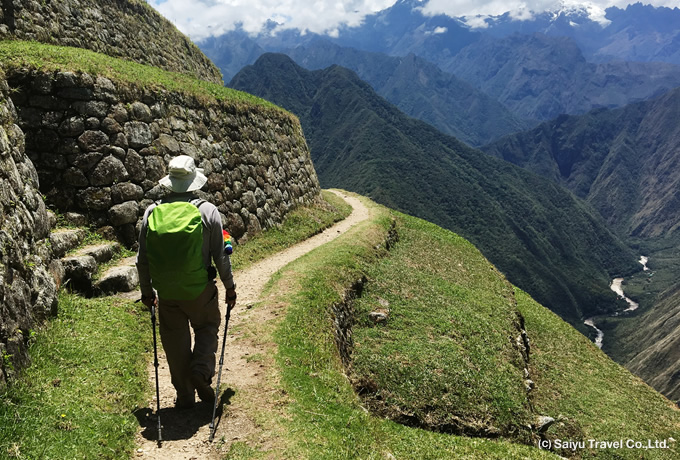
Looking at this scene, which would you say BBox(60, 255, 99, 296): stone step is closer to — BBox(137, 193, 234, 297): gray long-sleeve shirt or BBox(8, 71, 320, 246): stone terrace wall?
BBox(8, 71, 320, 246): stone terrace wall

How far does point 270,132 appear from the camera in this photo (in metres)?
29.4

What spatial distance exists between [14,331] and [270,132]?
77.9 feet

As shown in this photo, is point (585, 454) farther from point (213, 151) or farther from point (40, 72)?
point (40, 72)

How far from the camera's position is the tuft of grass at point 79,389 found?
6.09 meters

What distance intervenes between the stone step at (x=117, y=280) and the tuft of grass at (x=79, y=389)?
96 cm

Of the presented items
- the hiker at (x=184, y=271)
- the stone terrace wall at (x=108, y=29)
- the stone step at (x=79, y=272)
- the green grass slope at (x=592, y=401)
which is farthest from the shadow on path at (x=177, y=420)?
the stone terrace wall at (x=108, y=29)

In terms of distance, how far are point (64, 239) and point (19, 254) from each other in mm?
4824

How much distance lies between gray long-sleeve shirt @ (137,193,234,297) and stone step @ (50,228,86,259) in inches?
237

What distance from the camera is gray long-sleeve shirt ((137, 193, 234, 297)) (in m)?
7.38

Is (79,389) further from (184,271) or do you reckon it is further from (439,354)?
(439,354)

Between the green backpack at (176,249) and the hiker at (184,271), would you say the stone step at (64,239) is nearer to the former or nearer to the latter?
the hiker at (184,271)

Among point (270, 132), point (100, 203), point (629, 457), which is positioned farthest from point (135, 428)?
point (270, 132)

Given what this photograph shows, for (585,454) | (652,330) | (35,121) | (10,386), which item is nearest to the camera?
(10,386)

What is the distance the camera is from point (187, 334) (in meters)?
7.84
